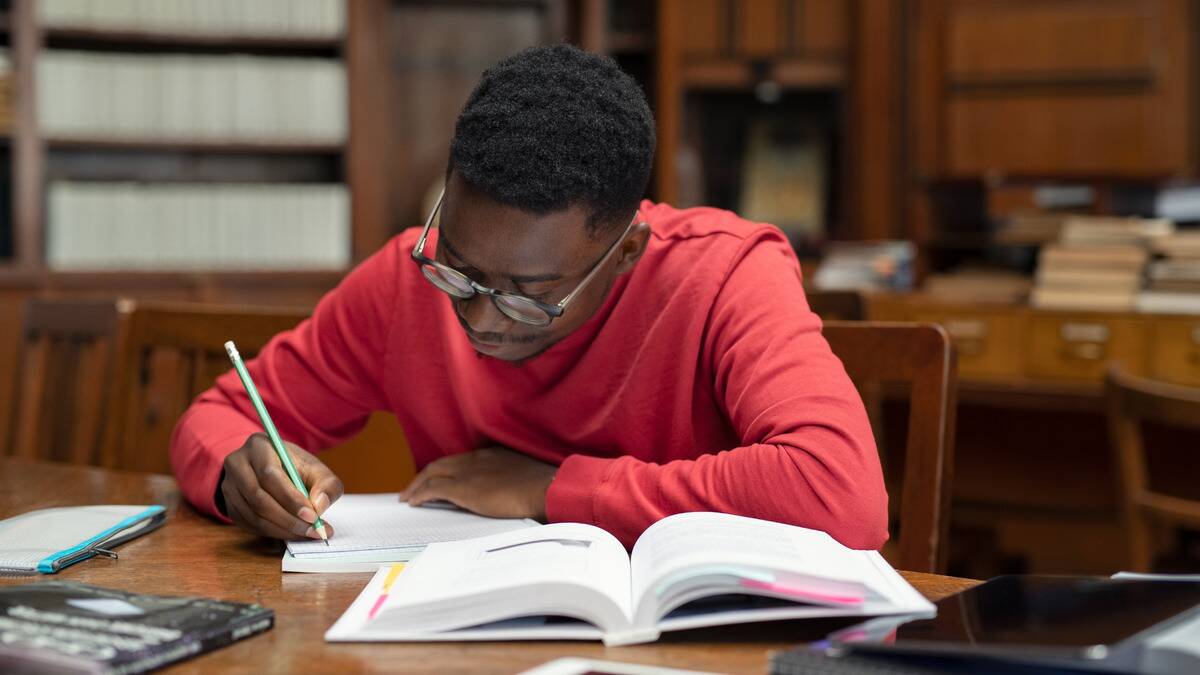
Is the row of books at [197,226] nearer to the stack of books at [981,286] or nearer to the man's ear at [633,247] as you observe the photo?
the stack of books at [981,286]

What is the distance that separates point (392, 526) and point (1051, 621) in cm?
62

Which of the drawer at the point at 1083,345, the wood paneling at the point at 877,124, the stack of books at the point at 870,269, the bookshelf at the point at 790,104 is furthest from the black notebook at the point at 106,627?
the wood paneling at the point at 877,124

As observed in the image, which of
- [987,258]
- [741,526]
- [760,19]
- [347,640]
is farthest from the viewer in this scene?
[760,19]

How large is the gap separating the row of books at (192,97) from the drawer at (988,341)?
2166 mm

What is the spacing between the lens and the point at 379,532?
1.15 meters

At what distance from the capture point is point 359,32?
4.05m

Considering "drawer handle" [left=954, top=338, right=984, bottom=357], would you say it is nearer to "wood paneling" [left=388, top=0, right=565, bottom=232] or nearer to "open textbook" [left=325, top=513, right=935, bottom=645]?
"wood paneling" [left=388, top=0, right=565, bottom=232]

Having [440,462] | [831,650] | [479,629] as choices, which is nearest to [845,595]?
[831,650]

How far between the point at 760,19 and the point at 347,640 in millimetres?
3439

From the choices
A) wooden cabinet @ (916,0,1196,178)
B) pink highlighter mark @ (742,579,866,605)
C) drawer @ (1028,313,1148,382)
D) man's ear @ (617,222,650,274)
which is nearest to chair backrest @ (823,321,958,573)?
man's ear @ (617,222,650,274)

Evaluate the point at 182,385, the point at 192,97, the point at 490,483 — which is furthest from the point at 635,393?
the point at 192,97

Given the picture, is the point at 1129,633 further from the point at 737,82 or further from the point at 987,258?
the point at 737,82

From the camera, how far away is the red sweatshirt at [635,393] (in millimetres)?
1104

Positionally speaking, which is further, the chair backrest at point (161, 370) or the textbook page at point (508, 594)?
the chair backrest at point (161, 370)
